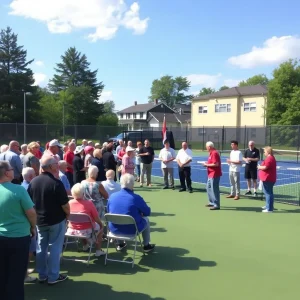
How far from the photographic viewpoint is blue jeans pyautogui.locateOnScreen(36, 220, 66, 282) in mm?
5066

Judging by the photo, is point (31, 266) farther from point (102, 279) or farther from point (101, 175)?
point (101, 175)

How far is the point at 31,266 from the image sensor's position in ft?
19.6

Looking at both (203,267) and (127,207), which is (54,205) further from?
(203,267)

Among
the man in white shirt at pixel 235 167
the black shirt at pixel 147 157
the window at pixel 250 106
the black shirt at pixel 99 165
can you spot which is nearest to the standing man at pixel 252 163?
the man in white shirt at pixel 235 167

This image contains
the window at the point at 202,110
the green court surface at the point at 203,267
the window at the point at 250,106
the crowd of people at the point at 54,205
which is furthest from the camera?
the window at the point at 202,110

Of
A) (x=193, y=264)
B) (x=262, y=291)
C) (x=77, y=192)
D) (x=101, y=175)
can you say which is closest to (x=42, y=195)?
(x=77, y=192)

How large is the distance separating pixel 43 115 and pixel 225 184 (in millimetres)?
44991

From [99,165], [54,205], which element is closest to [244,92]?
[99,165]

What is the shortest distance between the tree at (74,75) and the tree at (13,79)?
60.7ft

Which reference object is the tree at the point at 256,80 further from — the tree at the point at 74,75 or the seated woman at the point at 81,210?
the seated woman at the point at 81,210

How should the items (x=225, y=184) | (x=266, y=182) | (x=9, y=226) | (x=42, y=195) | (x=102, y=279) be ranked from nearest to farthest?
(x=9, y=226), (x=42, y=195), (x=102, y=279), (x=266, y=182), (x=225, y=184)

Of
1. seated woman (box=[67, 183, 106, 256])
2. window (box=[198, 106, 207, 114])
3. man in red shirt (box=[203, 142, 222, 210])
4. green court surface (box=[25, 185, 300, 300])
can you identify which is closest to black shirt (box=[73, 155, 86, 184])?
green court surface (box=[25, 185, 300, 300])

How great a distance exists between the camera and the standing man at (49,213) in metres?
4.93

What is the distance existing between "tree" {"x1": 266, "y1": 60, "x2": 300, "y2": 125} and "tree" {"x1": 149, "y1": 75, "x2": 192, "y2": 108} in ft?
219
